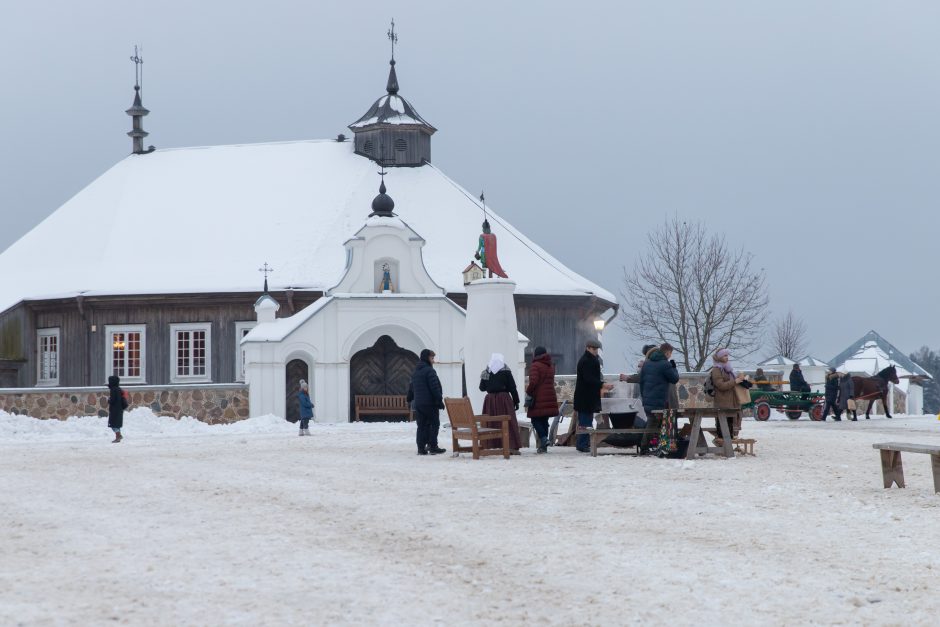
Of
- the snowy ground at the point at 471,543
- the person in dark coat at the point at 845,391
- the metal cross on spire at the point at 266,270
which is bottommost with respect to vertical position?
the snowy ground at the point at 471,543

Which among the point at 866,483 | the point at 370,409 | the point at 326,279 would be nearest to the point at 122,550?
the point at 866,483

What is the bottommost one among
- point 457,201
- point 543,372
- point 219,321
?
point 543,372

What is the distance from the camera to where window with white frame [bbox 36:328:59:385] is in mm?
43438

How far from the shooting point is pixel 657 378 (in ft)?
57.9

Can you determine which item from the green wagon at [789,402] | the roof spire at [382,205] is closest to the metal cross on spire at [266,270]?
the roof spire at [382,205]

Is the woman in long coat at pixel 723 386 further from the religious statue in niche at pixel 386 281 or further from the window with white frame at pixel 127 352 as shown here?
the window with white frame at pixel 127 352

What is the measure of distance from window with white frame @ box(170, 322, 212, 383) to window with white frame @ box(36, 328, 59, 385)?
4.34 m

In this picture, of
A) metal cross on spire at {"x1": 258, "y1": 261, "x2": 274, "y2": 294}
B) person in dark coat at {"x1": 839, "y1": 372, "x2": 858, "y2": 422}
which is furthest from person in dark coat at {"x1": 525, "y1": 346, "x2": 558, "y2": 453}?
metal cross on spire at {"x1": 258, "y1": 261, "x2": 274, "y2": 294}

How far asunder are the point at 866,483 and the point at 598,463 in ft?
12.2

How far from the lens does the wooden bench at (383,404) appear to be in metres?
37.5

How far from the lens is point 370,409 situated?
1475 inches

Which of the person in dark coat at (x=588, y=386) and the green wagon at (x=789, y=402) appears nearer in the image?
the person in dark coat at (x=588, y=386)

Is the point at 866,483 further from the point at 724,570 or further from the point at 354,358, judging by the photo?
the point at 354,358

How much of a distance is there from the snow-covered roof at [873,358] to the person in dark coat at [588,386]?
45087 millimetres
